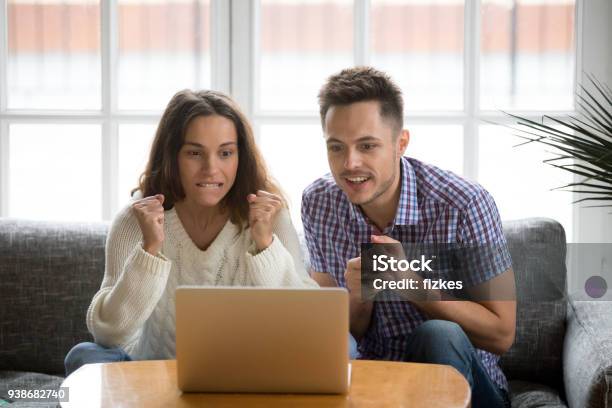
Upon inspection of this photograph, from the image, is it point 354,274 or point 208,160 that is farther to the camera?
point 208,160

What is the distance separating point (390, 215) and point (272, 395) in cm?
93

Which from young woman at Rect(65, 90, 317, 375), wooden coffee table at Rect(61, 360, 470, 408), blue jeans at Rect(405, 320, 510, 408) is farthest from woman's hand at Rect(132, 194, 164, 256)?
blue jeans at Rect(405, 320, 510, 408)

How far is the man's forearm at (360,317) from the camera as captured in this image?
7.99ft

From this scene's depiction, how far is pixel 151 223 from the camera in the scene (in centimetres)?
230

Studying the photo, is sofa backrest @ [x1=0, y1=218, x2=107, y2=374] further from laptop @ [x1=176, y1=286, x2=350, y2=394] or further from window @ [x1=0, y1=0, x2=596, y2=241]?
laptop @ [x1=176, y1=286, x2=350, y2=394]

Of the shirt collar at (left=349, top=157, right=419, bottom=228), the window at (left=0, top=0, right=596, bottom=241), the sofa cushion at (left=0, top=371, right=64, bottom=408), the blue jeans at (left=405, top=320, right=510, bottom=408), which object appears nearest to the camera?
the blue jeans at (left=405, top=320, right=510, bottom=408)

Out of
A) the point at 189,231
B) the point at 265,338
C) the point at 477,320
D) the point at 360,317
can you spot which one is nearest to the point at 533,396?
the point at 477,320

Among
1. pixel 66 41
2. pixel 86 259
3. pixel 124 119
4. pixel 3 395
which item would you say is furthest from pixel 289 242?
pixel 66 41

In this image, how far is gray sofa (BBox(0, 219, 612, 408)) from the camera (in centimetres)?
272

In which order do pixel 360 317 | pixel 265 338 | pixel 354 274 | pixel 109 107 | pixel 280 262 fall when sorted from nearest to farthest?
pixel 265 338 → pixel 354 274 → pixel 280 262 → pixel 360 317 → pixel 109 107

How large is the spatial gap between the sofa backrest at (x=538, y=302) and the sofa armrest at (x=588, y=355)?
56 millimetres

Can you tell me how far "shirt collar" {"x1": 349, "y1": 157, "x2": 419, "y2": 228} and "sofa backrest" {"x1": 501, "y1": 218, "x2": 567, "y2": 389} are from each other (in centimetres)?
47

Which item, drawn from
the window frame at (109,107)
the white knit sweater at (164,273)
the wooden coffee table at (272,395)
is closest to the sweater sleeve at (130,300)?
the white knit sweater at (164,273)

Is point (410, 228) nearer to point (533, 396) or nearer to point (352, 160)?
point (352, 160)
